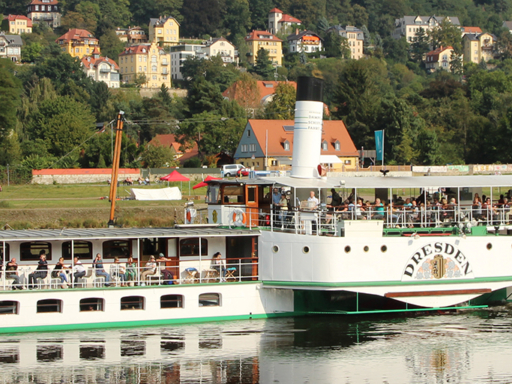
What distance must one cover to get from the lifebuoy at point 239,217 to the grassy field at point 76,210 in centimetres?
1927

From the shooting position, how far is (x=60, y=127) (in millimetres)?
82375

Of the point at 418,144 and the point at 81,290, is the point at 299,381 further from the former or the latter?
the point at 418,144

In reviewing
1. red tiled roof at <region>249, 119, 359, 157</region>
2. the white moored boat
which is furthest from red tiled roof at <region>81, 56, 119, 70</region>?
the white moored boat

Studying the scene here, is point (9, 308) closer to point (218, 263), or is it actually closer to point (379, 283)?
point (218, 263)

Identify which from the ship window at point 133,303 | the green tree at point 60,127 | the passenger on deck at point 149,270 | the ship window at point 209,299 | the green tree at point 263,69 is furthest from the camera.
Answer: the green tree at point 263,69

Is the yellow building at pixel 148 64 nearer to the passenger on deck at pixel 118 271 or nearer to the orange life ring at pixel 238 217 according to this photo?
the orange life ring at pixel 238 217

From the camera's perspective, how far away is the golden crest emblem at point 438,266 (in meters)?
25.7

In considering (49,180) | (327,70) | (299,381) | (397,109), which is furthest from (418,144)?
(327,70)

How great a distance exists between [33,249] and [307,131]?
10.0 m

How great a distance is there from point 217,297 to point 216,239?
2.05m

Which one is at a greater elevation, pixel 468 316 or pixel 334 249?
pixel 334 249

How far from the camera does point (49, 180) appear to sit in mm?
66312

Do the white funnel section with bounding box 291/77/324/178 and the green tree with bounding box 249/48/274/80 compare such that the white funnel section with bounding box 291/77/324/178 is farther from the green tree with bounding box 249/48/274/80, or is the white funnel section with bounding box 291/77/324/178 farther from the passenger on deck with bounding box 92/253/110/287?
the green tree with bounding box 249/48/274/80

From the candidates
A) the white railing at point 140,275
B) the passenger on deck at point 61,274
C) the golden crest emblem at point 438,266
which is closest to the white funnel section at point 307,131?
the white railing at point 140,275
